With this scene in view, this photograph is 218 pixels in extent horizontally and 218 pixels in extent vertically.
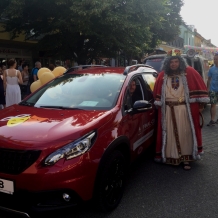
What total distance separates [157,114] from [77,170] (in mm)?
2529

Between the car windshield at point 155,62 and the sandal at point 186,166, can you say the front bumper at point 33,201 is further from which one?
the car windshield at point 155,62

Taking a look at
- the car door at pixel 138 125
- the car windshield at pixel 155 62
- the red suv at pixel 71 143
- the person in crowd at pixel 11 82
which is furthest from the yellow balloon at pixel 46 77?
the car windshield at pixel 155 62

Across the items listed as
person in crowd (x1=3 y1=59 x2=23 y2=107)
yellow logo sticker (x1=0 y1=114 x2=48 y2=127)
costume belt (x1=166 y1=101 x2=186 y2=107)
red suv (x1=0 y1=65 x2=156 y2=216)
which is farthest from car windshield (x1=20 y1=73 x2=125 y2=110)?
person in crowd (x1=3 y1=59 x2=23 y2=107)

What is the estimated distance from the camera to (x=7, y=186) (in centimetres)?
249

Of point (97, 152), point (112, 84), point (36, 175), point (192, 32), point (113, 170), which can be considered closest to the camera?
point (36, 175)

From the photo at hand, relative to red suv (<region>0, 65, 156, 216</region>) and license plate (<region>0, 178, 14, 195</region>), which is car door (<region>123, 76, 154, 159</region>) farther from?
license plate (<region>0, 178, 14, 195</region>)

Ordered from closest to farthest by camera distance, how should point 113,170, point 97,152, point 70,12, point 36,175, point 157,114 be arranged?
point 36,175 → point 97,152 → point 113,170 → point 157,114 → point 70,12

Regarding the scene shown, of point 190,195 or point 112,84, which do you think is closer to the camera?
point 190,195

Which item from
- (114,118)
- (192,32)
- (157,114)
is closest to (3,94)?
(157,114)

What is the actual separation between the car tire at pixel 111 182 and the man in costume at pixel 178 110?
4.47ft

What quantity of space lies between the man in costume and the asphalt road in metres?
0.28

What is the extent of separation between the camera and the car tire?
2.80 metres

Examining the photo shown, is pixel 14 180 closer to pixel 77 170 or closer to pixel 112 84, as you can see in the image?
pixel 77 170

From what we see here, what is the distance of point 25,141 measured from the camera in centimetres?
255
